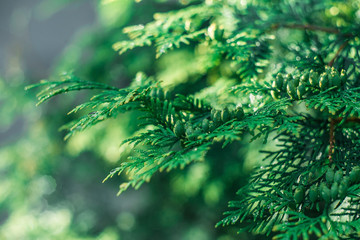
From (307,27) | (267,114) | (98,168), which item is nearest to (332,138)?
(267,114)

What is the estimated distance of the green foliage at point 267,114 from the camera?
49cm

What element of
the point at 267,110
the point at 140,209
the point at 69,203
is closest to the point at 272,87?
the point at 267,110

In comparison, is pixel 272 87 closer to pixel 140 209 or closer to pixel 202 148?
pixel 202 148

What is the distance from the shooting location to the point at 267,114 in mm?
522

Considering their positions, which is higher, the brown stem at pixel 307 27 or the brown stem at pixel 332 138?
the brown stem at pixel 307 27

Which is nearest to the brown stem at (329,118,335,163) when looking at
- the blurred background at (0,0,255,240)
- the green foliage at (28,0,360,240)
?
the green foliage at (28,0,360,240)

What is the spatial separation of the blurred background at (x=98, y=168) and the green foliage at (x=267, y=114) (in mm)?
511

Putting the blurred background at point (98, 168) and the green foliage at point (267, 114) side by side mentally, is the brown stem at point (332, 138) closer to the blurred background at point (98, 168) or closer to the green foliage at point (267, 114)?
the green foliage at point (267, 114)

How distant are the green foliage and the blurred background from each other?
51cm

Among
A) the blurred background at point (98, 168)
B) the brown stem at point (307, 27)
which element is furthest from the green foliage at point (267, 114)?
the blurred background at point (98, 168)

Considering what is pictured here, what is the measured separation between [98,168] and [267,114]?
225 centimetres

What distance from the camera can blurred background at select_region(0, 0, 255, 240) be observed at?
1.59 meters

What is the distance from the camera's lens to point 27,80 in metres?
2.11

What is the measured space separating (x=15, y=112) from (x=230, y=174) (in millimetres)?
1475
